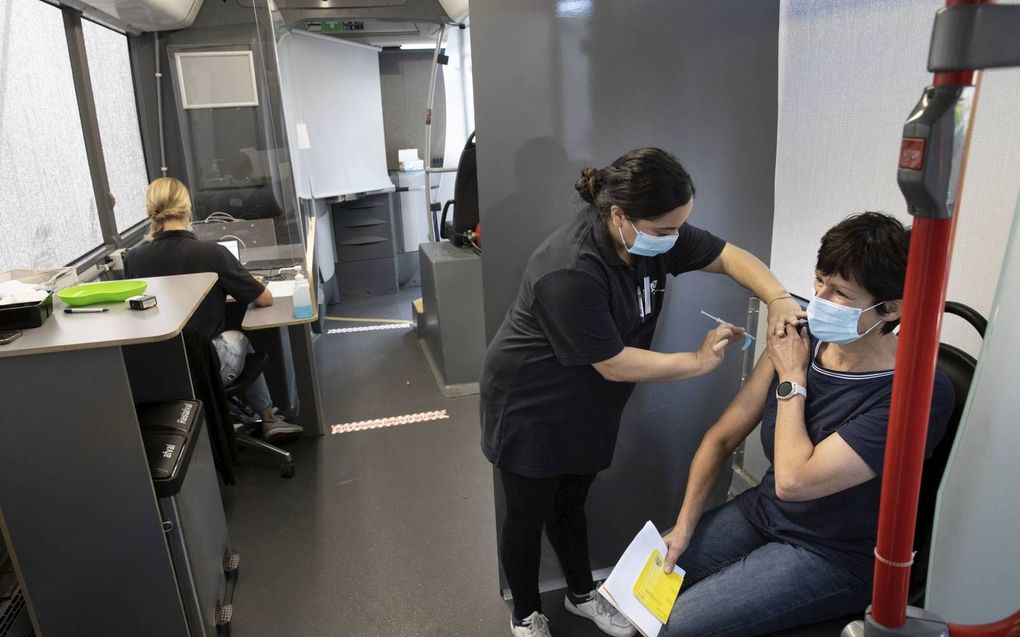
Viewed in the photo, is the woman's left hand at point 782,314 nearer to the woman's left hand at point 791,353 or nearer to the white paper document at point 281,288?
the woman's left hand at point 791,353

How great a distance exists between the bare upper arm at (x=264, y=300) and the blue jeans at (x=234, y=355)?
139mm

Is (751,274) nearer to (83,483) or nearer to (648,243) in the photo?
(648,243)

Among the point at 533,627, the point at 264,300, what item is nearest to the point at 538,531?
the point at 533,627

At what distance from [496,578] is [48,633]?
116cm

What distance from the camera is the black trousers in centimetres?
164

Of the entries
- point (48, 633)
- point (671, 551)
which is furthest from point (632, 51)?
point (48, 633)

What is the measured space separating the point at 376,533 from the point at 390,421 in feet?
3.00

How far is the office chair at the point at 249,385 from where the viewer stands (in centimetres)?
266

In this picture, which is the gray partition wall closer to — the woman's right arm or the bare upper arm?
the woman's right arm

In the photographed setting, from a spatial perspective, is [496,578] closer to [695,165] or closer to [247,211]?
[695,165]

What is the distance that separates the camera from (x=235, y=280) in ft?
8.60

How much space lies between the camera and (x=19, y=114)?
7.75 feet

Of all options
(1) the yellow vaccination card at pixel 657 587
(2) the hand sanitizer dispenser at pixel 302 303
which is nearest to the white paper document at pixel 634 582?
(1) the yellow vaccination card at pixel 657 587

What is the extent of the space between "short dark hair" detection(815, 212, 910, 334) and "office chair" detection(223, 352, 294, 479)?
2194 mm
